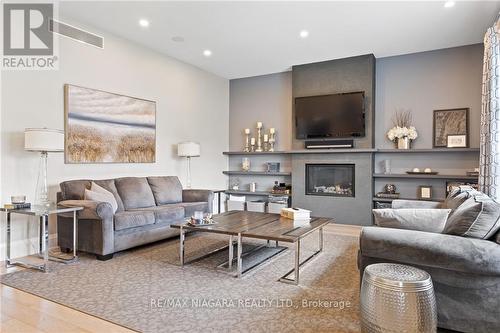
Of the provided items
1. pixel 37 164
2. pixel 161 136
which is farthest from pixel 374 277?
pixel 161 136

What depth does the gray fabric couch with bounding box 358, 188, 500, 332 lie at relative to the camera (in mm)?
1930

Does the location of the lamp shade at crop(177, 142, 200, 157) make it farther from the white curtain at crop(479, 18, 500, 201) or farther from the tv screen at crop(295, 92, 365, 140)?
the white curtain at crop(479, 18, 500, 201)

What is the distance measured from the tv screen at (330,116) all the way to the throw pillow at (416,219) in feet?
11.6

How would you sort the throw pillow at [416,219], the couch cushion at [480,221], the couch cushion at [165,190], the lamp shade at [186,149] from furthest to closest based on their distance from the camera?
the lamp shade at [186,149] < the couch cushion at [165,190] < the throw pillow at [416,219] < the couch cushion at [480,221]

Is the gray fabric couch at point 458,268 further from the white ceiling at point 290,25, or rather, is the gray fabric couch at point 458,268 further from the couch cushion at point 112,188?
the couch cushion at point 112,188


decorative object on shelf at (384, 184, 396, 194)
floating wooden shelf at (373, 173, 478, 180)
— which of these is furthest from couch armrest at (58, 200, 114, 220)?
decorative object on shelf at (384, 184, 396, 194)

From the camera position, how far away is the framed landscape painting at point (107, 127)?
4320 millimetres

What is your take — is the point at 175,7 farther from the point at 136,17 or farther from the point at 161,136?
the point at 161,136

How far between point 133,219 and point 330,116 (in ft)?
12.9

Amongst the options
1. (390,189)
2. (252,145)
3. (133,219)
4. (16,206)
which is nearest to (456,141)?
(390,189)

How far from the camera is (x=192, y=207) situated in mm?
4809

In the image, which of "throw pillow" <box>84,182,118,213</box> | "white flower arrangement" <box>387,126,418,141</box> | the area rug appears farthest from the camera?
"white flower arrangement" <box>387,126,418,141</box>

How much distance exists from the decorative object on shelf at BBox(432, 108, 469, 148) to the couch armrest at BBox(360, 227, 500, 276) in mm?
3847

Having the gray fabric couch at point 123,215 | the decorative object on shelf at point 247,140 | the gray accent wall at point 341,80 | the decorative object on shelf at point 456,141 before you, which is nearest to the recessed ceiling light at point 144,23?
the gray fabric couch at point 123,215
